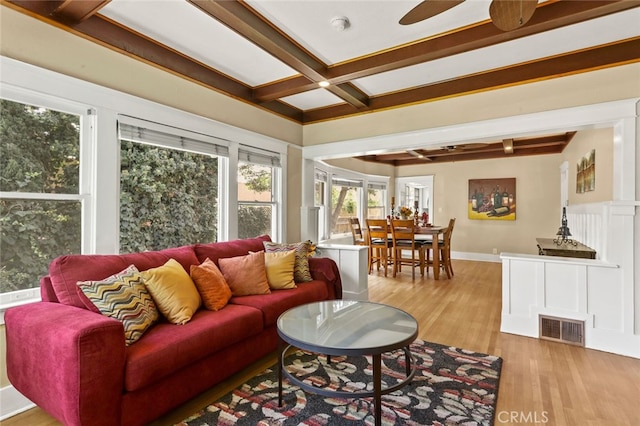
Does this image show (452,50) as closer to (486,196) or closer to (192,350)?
(192,350)

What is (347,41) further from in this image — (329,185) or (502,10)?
(329,185)

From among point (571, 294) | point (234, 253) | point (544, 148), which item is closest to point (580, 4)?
point (571, 294)

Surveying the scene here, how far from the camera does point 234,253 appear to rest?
3119mm

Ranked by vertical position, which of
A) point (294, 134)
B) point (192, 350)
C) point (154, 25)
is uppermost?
point (154, 25)

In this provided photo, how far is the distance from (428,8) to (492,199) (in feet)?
21.2

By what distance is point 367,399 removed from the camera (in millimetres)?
2053

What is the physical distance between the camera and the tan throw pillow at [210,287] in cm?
241

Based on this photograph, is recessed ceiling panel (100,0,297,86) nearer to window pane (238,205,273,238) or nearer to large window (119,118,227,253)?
large window (119,118,227,253)

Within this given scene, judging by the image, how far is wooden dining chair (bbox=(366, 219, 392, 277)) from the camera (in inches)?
224

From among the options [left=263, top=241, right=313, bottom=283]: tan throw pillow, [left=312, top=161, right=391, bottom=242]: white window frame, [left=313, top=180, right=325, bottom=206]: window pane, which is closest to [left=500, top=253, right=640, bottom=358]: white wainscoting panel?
[left=263, top=241, right=313, bottom=283]: tan throw pillow

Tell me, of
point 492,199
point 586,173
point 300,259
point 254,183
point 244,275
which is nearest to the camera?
point 244,275

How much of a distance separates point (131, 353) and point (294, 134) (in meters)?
3.39

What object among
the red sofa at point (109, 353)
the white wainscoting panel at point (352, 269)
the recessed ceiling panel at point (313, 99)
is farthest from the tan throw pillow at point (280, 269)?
the recessed ceiling panel at point (313, 99)

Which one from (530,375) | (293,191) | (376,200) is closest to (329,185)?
(293,191)
